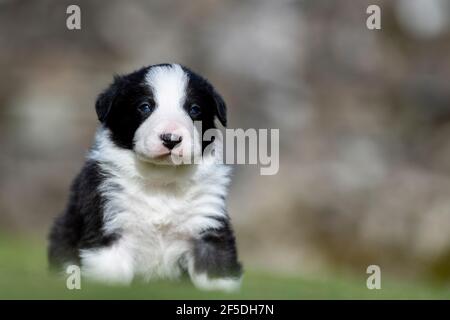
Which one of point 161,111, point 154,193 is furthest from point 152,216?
point 161,111

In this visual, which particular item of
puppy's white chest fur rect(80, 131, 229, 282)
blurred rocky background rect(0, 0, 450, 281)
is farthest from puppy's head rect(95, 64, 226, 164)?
blurred rocky background rect(0, 0, 450, 281)

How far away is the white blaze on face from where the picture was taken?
7.49 meters

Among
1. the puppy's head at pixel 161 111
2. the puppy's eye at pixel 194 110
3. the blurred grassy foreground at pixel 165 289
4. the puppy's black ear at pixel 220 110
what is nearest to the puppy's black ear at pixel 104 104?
the puppy's head at pixel 161 111

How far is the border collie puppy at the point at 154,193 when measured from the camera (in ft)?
24.9

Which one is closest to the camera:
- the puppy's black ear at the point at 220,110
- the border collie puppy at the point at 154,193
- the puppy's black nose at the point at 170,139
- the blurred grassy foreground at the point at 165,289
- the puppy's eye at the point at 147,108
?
the blurred grassy foreground at the point at 165,289

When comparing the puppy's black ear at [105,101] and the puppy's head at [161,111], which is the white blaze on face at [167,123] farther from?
the puppy's black ear at [105,101]

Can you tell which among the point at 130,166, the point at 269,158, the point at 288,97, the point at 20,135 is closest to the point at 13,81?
the point at 20,135

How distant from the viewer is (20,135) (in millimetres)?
20016

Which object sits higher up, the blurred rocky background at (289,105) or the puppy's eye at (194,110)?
the blurred rocky background at (289,105)

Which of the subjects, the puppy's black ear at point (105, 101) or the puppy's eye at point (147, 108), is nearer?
the puppy's eye at point (147, 108)

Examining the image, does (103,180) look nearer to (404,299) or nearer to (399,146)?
(404,299)

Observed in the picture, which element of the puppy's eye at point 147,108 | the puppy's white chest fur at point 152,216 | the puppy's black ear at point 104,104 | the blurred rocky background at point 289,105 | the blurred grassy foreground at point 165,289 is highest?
the blurred rocky background at point 289,105

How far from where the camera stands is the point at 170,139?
743 cm

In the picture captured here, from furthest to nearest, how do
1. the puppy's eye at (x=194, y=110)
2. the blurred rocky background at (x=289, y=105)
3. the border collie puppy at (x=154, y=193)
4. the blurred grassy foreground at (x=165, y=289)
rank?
the blurred rocky background at (x=289, y=105) < the puppy's eye at (x=194, y=110) < the border collie puppy at (x=154, y=193) < the blurred grassy foreground at (x=165, y=289)
